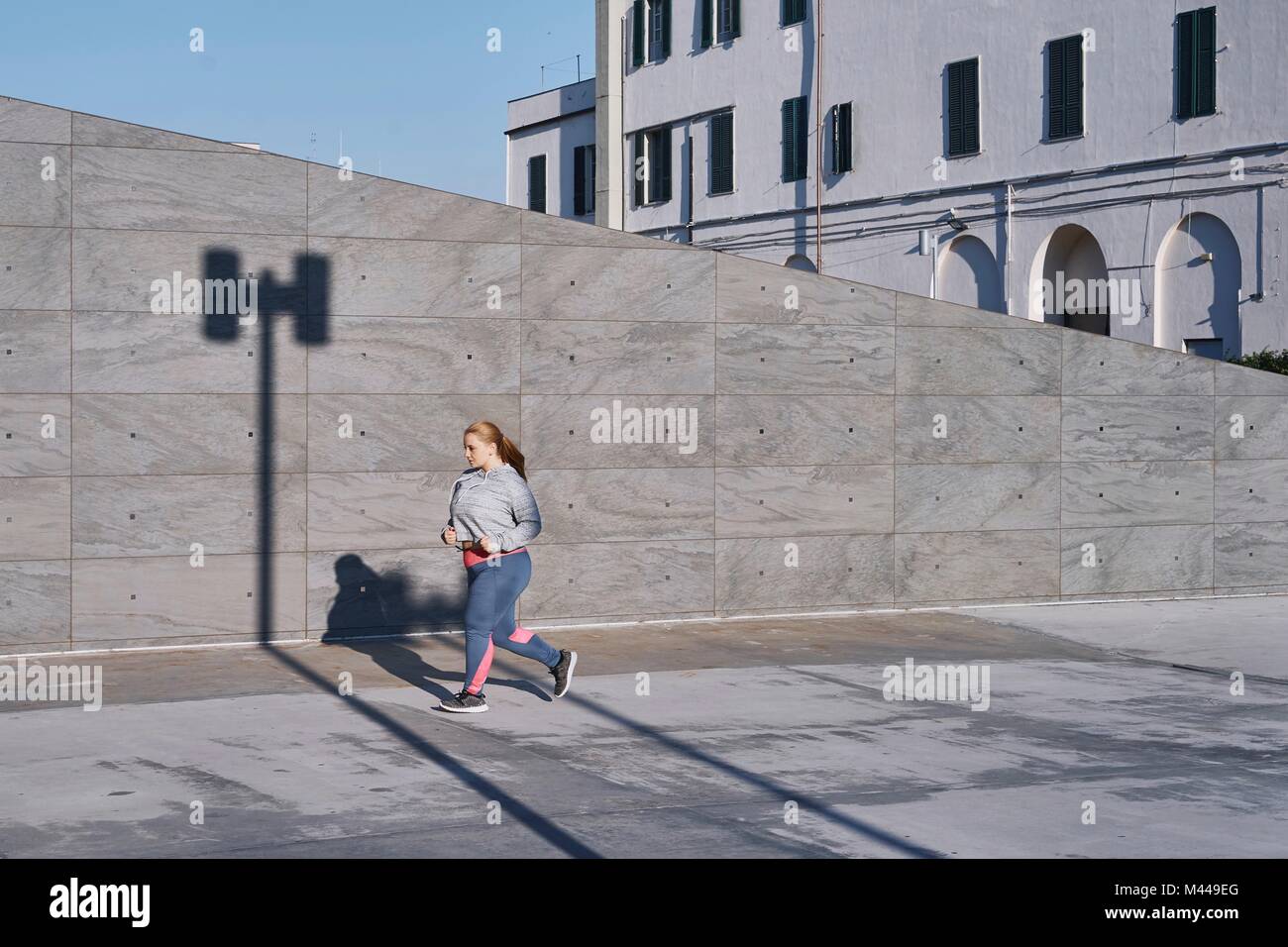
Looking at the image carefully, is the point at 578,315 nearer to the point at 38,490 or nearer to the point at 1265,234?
the point at 38,490

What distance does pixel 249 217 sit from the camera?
12133 mm

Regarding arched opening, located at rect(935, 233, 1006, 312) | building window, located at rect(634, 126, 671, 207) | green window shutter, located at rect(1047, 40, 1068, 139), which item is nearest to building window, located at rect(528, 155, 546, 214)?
building window, located at rect(634, 126, 671, 207)

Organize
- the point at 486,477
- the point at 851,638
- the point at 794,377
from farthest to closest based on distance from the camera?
the point at 794,377 < the point at 851,638 < the point at 486,477

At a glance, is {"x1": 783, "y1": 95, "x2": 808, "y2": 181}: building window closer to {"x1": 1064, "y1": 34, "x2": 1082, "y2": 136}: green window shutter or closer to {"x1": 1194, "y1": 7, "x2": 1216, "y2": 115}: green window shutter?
{"x1": 1064, "y1": 34, "x2": 1082, "y2": 136}: green window shutter

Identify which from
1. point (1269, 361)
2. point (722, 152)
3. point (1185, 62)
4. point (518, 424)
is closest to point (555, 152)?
point (722, 152)

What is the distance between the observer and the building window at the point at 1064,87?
26812mm

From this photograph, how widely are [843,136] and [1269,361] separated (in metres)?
11.6

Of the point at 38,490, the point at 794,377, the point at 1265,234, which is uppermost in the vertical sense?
the point at 1265,234

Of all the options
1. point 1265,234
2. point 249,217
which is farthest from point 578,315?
point 1265,234

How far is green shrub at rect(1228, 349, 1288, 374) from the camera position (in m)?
21.7

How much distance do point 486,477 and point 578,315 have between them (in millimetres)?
3788

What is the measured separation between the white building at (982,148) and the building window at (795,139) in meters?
0.05

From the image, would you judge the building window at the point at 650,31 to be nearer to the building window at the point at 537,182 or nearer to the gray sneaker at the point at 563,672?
the building window at the point at 537,182
